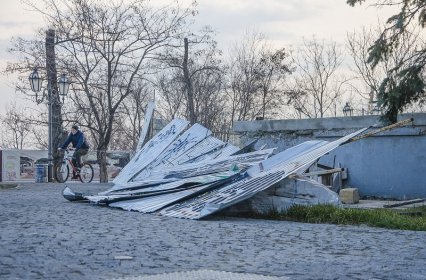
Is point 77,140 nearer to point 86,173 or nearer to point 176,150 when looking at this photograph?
point 86,173

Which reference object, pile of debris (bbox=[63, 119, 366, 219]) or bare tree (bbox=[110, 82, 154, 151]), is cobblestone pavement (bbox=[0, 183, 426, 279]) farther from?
bare tree (bbox=[110, 82, 154, 151])

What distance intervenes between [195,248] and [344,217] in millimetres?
3735

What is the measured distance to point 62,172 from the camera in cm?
1920

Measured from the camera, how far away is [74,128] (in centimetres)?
1869

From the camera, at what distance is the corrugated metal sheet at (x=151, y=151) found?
14984 mm

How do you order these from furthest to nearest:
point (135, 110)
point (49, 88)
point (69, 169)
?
point (135, 110) < point (49, 88) < point (69, 169)

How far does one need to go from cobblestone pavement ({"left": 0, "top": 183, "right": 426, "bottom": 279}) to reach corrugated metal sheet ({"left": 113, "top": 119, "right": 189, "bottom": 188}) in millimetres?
6047

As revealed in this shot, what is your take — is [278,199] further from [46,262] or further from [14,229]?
[46,262]

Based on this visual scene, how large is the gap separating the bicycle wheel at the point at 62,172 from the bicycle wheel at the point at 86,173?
0.45m

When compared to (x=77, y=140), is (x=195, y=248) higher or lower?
lower

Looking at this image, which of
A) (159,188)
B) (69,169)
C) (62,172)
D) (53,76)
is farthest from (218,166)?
(53,76)

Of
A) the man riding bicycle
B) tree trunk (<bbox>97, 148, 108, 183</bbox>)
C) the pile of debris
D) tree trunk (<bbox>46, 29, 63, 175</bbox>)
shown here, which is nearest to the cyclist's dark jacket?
the man riding bicycle

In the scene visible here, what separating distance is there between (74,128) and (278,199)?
1043cm

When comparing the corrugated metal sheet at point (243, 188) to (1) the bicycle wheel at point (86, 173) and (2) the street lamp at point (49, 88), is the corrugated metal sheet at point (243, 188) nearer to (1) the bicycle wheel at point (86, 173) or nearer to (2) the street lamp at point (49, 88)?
(1) the bicycle wheel at point (86, 173)
